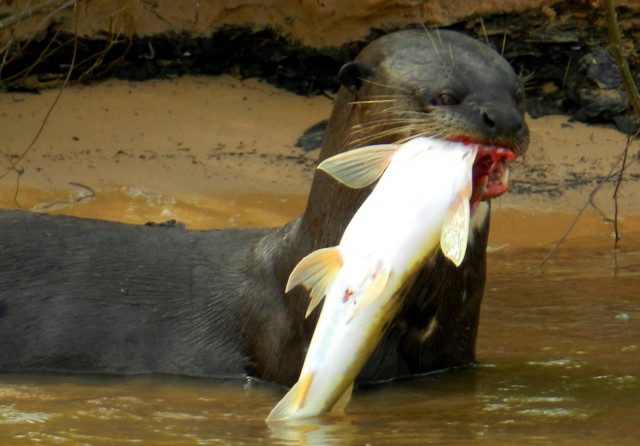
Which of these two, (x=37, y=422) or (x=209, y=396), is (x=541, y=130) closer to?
(x=209, y=396)

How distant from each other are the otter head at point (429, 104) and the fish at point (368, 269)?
1.04 feet

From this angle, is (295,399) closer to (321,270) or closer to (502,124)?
(321,270)

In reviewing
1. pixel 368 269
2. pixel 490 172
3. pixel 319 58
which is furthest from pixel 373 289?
pixel 319 58

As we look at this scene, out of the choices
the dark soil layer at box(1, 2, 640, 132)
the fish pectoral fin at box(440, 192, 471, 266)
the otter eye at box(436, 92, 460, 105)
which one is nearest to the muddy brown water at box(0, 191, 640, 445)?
the fish pectoral fin at box(440, 192, 471, 266)

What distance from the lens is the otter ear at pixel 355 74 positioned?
4.34 metres

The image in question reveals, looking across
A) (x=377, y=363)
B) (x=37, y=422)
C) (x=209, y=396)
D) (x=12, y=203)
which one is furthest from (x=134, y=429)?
(x=12, y=203)

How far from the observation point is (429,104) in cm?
408

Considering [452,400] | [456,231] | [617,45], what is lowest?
[452,400]

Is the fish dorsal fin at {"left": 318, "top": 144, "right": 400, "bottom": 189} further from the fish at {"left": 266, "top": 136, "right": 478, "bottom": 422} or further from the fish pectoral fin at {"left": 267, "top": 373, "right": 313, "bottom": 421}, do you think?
the fish pectoral fin at {"left": 267, "top": 373, "right": 313, "bottom": 421}

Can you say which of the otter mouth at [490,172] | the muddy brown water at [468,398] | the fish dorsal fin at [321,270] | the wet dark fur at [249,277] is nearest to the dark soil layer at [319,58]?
the muddy brown water at [468,398]

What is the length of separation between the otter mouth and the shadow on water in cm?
60

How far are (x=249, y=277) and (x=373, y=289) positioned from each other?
4.76 feet

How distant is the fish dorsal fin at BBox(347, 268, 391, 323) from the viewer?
3.31 meters

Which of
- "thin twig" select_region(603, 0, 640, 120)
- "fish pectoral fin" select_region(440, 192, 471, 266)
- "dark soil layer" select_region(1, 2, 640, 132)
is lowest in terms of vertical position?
"fish pectoral fin" select_region(440, 192, 471, 266)
